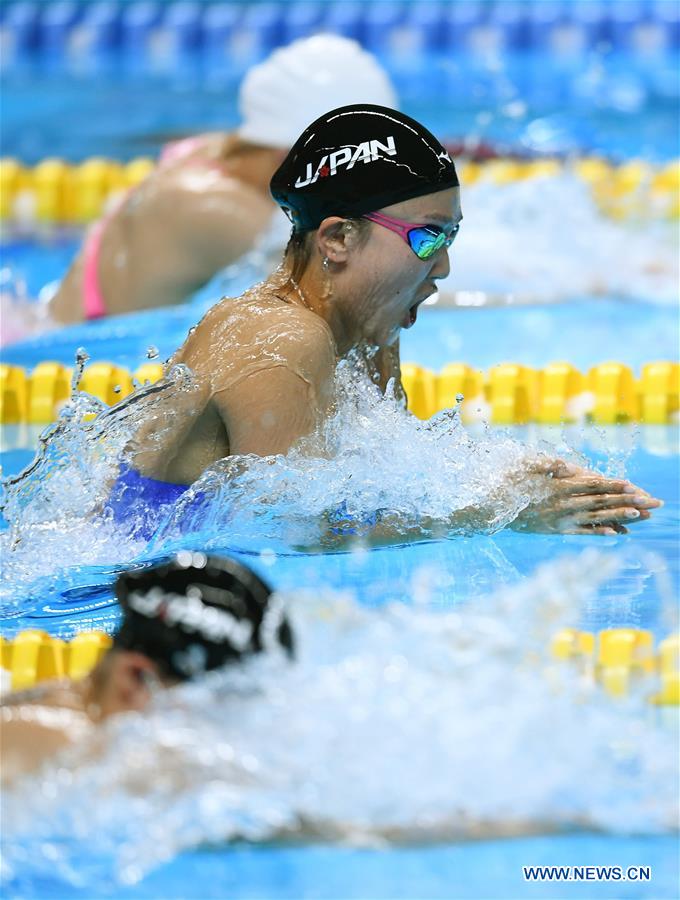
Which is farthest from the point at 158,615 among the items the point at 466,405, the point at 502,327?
the point at 502,327

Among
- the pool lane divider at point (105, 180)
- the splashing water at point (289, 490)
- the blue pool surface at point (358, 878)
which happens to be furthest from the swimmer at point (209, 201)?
the blue pool surface at point (358, 878)

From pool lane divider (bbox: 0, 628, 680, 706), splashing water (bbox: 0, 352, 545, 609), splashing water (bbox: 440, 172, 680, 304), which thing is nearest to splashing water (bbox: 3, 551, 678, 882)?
pool lane divider (bbox: 0, 628, 680, 706)

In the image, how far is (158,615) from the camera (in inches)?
76.0

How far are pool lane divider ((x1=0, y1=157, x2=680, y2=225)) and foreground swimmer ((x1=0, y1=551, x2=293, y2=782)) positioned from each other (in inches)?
167

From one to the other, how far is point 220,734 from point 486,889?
1.31ft

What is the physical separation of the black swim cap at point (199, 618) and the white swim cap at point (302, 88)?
9.04ft

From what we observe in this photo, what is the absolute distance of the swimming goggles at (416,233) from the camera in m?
2.75

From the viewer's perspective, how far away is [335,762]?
6.48 ft

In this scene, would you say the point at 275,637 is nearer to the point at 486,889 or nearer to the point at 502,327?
the point at 486,889

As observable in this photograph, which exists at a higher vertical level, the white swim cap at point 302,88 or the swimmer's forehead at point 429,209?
the white swim cap at point 302,88

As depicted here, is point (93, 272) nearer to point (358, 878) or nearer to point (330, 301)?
point (330, 301)

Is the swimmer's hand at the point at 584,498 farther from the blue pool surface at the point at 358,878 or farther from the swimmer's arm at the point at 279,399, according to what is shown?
the blue pool surface at the point at 358,878

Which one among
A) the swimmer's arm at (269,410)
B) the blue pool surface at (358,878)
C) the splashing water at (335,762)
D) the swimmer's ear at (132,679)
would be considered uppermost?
the swimmer's arm at (269,410)

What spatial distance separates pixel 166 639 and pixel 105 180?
4707mm
